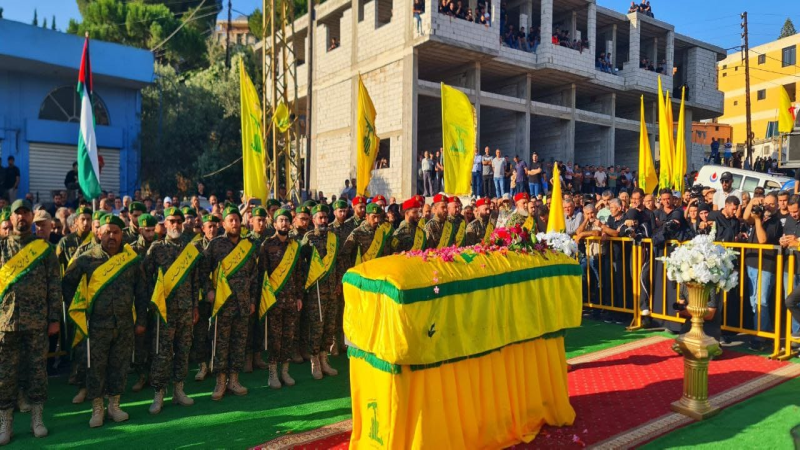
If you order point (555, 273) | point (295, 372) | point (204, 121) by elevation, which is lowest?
point (295, 372)

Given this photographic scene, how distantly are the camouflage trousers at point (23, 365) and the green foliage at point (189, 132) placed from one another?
749 inches

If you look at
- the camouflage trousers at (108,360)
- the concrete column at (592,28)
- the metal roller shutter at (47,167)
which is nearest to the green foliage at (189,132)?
the metal roller shutter at (47,167)

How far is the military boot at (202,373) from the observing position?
609 cm

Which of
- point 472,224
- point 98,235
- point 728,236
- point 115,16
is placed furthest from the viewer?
point 115,16

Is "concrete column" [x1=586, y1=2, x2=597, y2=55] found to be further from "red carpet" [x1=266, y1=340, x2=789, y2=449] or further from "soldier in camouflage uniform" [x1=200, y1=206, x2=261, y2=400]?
"soldier in camouflage uniform" [x1=200, y1=206, x2=261, y2=400]

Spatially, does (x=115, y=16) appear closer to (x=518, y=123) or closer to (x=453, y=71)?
(x=453, y=71)

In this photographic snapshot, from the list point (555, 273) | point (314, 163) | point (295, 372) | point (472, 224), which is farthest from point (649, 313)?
point (314, 163)

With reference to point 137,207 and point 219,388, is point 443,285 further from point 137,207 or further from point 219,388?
point 137,207

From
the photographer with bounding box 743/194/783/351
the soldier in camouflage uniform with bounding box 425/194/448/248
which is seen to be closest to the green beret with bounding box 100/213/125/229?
the soldier in camouflage uniform with bounding box 425/194/448/248

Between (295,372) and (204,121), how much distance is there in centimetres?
2024

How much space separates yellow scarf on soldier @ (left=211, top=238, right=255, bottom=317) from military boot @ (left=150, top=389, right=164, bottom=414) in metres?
0.88

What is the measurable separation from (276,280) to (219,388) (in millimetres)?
1263

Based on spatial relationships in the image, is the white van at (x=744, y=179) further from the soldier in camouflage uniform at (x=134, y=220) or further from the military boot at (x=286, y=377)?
the soldier in camouflage uniform at (x=134, y=220)

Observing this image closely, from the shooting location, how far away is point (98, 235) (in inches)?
202
